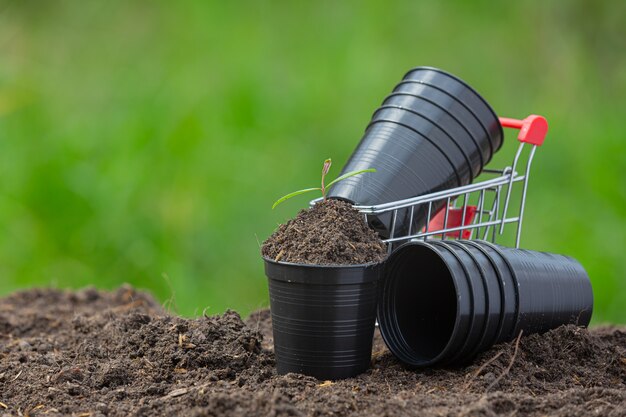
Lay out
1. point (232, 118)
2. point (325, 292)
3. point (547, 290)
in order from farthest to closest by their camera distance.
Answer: point (232, 118)
point (547, 290)
point (325, 292)

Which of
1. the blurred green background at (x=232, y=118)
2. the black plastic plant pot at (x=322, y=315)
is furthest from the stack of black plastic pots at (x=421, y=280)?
the blurred green background at (x=232, y=118)

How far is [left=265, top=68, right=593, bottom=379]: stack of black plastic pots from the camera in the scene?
8.36 feet

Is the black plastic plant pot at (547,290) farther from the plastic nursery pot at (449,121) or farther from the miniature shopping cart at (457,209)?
the plastic nursery pot at (449,121)

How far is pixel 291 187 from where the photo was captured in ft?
20.2

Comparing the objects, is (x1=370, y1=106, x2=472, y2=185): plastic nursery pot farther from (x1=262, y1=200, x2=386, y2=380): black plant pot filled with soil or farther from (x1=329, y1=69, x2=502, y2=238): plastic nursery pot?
(x1=262, y1=200, x2=386, y2=380): black plant pot filled with soil

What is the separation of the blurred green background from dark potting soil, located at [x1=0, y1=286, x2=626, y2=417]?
95.0 inches

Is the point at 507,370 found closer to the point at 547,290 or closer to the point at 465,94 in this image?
the point at 547,290

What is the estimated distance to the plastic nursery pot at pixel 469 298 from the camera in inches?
102

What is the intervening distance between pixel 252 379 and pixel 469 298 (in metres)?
0.70

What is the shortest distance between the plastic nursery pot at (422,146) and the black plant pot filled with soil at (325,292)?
0.94ft

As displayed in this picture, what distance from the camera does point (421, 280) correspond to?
2.93m

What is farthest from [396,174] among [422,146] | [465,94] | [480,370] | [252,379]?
[252,379]

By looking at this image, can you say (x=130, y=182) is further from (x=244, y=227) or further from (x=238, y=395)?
(x=238, y=395)

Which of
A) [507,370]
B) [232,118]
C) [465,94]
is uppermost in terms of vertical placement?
[232,118]
